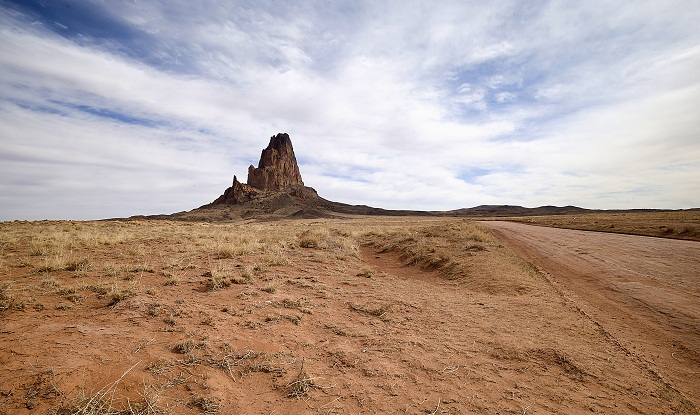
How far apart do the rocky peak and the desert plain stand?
391 feet

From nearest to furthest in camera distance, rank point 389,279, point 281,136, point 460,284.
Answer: point 460,284
point 389,279
point 281,136

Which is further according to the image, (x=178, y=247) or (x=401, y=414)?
(x=178, y=247)

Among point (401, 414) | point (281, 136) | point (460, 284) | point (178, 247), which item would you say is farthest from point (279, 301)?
point (281, 136)

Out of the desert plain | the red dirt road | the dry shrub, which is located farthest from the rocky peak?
the dry shrub

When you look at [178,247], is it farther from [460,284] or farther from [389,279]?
[460,284]

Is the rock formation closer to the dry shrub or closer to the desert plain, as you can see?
the desert plain

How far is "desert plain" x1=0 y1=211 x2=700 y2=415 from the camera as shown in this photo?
11.9 feet

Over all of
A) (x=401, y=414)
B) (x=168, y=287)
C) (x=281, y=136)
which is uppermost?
(x=281, y=136)

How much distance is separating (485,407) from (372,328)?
2.58m

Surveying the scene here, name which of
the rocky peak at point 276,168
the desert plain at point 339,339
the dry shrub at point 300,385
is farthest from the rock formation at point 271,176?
the dry shrub at point 300,385

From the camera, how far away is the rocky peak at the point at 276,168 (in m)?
128

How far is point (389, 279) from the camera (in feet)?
34.1

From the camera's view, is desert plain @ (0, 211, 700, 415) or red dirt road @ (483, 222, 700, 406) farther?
red dirt road @ (483, 222, 700, 406)

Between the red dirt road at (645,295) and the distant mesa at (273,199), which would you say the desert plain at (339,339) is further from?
the distant mesa at (273,199)
